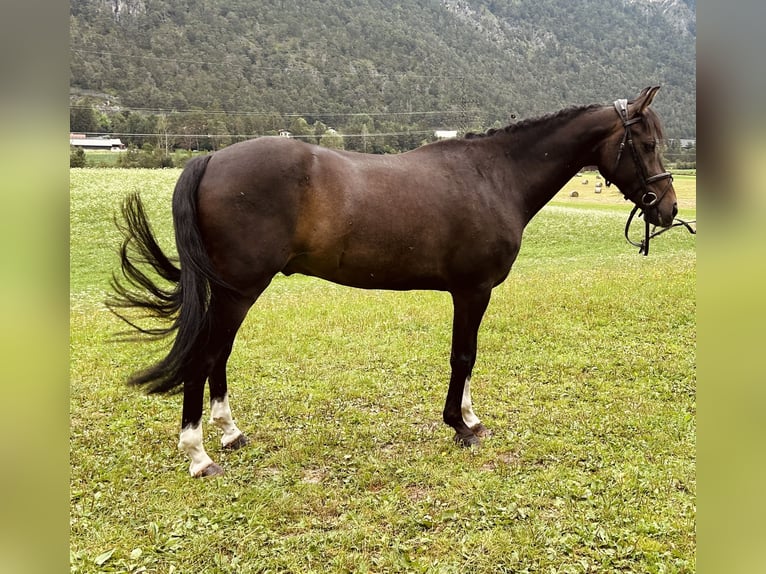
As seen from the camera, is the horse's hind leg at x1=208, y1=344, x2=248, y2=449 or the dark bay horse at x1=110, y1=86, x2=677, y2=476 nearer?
the dark bay horse at x1=110, y1=86, x2=677, y2=476

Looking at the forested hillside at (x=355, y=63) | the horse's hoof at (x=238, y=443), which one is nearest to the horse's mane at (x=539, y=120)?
the horse's hoof at (x=238, y=443)

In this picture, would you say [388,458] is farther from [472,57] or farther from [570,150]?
[472,57]

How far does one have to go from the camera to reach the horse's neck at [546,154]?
4145mm

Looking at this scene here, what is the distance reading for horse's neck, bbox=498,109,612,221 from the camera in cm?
414

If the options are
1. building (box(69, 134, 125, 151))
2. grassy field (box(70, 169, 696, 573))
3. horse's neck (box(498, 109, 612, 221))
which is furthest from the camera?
building (box(69, 134, 125, 151))

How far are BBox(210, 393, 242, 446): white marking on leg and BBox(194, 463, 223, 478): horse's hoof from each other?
0.40 metres

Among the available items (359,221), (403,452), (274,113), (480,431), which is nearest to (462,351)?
(480,431)

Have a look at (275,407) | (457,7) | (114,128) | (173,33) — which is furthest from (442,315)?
(457,7)

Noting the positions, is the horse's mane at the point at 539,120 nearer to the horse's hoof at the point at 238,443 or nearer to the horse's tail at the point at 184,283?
the horse's tail at the point at 184,283

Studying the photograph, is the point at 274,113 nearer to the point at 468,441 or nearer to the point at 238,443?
the point at 238,443

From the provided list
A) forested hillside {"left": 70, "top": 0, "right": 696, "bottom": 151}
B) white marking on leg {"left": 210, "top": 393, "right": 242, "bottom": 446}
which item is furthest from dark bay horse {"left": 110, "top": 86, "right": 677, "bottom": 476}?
forested hillside {"left": 70, "top": 0, "right": 696, "bottom": 151}

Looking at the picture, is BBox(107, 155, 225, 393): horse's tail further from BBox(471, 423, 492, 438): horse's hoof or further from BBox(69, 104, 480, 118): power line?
BBox(69, 104, 480, 118): power line

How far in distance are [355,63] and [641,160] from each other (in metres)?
77.4

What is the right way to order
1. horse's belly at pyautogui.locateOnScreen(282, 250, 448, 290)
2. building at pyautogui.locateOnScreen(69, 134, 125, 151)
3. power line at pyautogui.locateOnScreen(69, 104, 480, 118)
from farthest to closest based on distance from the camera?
1. power line at pyautogui.locateOnScreen(69, 104, 480, 118)
2. building at pyautogui.locateOnScreen(69, 134, 125, 151)
3. horse's belly at pyautogui.locateOnScreen(282, 250, 448, 290)
